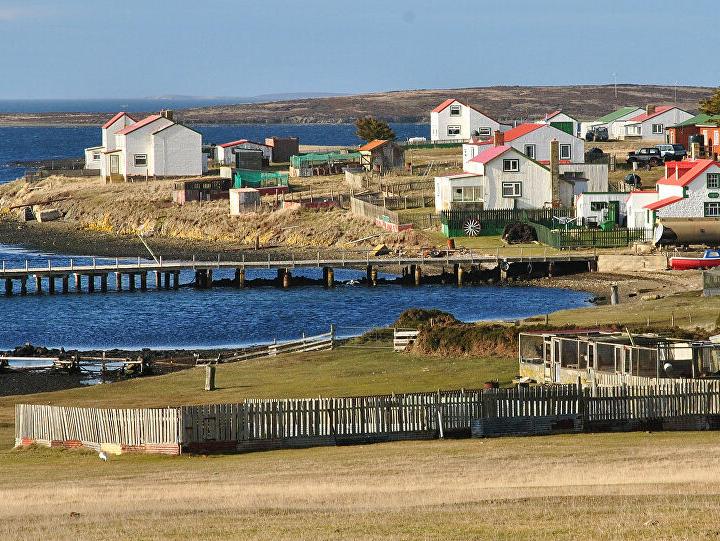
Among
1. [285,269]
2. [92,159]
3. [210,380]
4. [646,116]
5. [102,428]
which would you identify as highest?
[646,116]

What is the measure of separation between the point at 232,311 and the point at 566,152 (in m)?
41.9

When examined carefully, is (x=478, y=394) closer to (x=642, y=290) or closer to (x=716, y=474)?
(x=716, y=474)

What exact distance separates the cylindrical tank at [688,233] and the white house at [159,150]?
5671 cm

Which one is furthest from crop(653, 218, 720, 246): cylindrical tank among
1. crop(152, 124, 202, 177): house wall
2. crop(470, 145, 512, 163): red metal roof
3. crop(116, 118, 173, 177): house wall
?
crop(116, 118, 173, 177): house wall

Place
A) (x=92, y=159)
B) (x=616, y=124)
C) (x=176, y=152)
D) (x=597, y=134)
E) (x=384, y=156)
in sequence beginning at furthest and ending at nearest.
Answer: (x=616, y=124)
(x=597, y=134)
(x=92, y=159)
(x=384, y=156)
(x=176, y=152)

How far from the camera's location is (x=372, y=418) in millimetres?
37312

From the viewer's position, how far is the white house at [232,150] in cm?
14388

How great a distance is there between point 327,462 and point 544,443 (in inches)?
213

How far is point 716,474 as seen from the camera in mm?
30859

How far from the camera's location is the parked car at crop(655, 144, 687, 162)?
124438mm

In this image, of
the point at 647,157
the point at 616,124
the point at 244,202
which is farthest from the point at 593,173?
the point at 616,124

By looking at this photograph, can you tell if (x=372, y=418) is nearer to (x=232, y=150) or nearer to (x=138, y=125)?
(x=138, y=125)

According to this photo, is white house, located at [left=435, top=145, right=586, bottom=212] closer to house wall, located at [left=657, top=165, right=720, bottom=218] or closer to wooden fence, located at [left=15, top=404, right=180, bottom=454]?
house wall, located at [left=657, top=165, right=720, bottom=218]

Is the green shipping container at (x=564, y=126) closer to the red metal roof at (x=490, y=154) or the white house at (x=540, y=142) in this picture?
the white house at (x=540, y=142)
